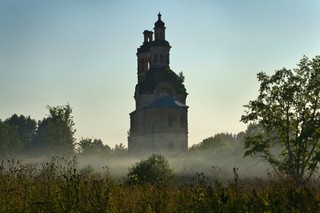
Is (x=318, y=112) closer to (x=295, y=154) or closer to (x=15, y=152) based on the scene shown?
(x=295, y=154)

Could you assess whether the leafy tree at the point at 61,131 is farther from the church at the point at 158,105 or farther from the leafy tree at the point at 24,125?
the leafy tree at the point at 24,125

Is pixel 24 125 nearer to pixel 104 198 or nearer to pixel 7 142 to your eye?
Answer: pixel 7 142

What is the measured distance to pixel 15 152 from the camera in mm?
→ 91625

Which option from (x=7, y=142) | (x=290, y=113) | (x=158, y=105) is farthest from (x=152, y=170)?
(x=7, y=142)

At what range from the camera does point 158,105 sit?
224 feet

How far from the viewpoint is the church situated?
68000 mm

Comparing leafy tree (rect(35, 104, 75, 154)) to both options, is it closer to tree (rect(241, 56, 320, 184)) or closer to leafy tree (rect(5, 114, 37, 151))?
tree (rect(241, 56, 320, 184))

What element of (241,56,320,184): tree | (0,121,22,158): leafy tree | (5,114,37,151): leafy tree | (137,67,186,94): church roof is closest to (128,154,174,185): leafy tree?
(241,56,320,184): tree

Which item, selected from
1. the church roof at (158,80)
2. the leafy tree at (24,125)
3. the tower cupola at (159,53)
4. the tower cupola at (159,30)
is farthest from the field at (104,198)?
the leafy tree at (24,125)

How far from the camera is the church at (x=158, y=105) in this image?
68.0 meters

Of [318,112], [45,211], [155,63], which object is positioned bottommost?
[45,211]

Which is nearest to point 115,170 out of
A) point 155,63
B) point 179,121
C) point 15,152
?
point 179,121

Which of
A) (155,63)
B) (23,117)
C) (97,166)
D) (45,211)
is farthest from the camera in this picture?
(23,117)

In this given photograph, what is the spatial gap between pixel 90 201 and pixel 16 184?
2.20m
